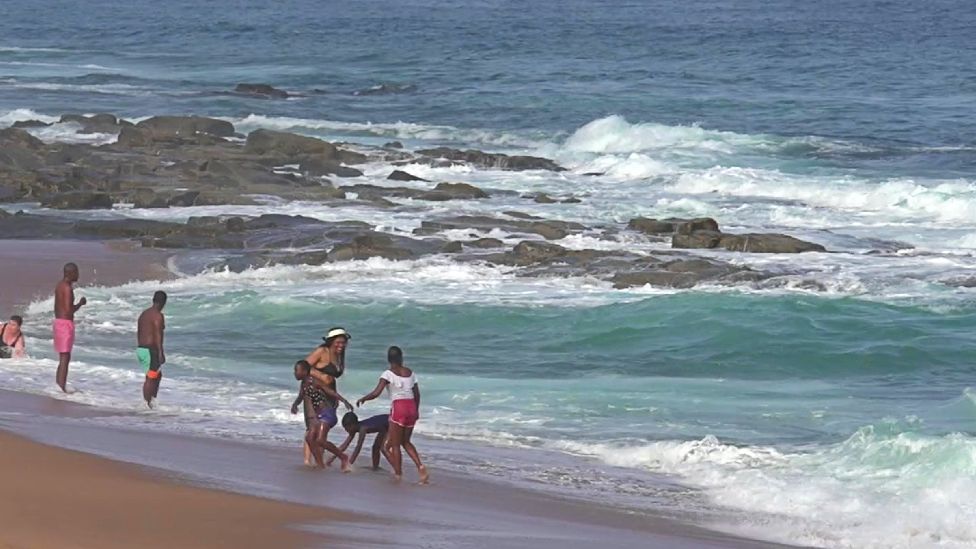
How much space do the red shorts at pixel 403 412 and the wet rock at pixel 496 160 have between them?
78.9 ft

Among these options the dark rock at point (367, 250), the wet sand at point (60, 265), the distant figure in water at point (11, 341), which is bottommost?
the distant figure in water at point (11, 341)

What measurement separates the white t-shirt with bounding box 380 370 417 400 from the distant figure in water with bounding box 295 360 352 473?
0.37m

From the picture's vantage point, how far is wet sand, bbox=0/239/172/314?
70.8ft

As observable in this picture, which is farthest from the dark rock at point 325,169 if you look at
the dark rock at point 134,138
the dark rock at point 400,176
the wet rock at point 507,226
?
the wet rock at point 507,226

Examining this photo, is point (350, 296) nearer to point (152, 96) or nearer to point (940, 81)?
point (152, 96)

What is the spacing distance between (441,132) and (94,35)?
3968 cm

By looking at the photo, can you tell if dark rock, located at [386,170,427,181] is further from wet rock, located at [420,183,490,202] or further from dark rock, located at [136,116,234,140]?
dark rock, located at [136,116,234,140]

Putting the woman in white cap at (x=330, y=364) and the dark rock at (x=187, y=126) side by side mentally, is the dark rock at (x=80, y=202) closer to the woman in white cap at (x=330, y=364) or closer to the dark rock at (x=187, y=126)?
the dark rock at (x=187, y=126)

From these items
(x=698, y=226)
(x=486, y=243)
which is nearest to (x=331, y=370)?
(x=486, y=243)

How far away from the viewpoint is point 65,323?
1546cm

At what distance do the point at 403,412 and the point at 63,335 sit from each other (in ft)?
14.8

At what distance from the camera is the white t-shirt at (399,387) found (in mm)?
12195

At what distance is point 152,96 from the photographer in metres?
51.3

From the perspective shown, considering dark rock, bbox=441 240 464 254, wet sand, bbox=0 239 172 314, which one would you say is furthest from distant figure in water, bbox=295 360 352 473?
dark rock, bbox=441 240 464 254
